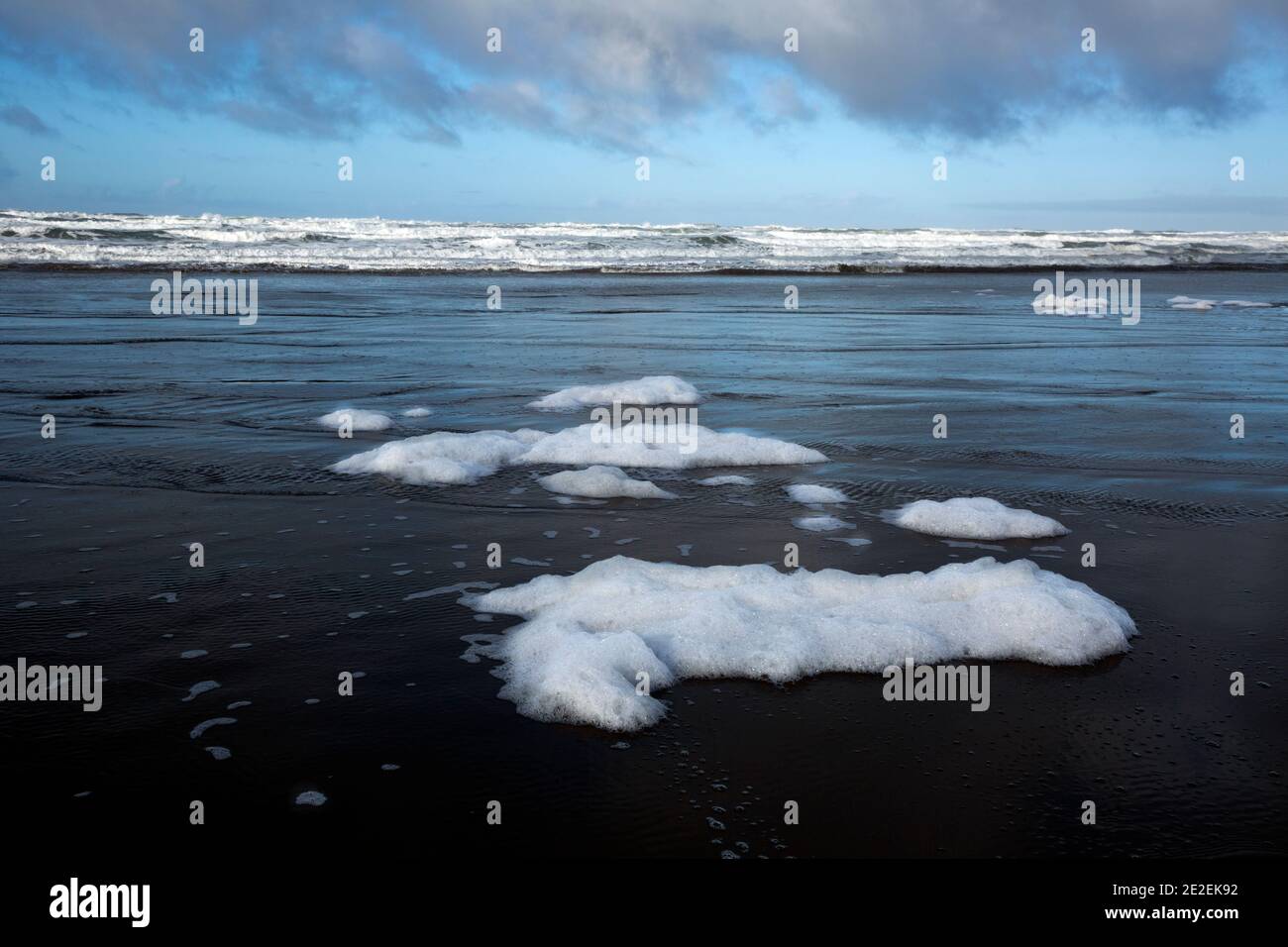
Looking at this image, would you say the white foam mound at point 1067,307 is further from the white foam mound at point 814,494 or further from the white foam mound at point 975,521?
the white foam mound at point 975,521

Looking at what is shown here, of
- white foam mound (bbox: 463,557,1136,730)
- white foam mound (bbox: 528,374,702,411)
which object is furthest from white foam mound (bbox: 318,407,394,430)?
white foam mound (bbox: 463,557,1136,730)

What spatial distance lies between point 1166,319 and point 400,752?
18.6 metres

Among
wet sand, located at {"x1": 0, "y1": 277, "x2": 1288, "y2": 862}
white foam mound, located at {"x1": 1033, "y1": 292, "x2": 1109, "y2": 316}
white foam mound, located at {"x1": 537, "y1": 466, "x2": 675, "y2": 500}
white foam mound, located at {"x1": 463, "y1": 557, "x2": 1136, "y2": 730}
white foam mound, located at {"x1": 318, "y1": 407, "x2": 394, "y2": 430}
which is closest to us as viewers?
wet sand, located at {"x1": 0, "y1": 277, "x2": 1288, "y2": 862}

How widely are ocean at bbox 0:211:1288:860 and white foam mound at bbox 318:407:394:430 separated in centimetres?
20

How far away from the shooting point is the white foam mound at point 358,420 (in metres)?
8.39

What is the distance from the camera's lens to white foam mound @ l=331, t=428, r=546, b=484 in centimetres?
678

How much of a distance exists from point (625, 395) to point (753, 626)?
5.63m

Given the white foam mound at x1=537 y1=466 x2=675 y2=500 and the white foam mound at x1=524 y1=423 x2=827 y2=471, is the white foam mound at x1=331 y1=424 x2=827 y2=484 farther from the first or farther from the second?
the white foam mound at x1=537 y1=466 x2=675 y2=500

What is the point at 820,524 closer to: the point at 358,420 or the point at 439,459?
the point at 439,459

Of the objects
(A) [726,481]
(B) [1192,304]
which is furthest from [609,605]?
(B) [1192,304]

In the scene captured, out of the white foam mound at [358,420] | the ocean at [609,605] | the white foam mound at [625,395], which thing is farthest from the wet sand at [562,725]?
the white foam mound at [625,395]

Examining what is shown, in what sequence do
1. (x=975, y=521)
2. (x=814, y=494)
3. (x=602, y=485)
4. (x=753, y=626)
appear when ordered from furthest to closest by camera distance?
(x=602, y=485), (x=814, y=494), (x=975, y=521), (x=753, y=626)

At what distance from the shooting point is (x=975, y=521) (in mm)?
5738
